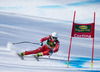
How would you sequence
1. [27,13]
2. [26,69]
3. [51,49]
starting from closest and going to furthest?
[26,69]
[51,49]
[27,13]

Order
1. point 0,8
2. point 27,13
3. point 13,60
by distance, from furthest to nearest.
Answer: point 0,8 → point 27,13 → point 13,60

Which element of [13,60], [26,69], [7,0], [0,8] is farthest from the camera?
[7,0]

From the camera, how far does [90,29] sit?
7.05m

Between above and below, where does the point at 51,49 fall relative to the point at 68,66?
above

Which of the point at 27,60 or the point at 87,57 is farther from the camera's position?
the point at 87,57

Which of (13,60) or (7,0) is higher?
(7,0)

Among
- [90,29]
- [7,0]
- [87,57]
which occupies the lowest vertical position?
[87,57]

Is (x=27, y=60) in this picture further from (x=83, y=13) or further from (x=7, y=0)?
(x=7, y=0)

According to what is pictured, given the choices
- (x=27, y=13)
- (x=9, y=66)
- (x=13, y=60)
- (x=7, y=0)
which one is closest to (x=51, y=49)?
(x=13, y=60)

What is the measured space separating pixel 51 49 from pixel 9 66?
1862mm

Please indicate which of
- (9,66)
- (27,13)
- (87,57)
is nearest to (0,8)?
(27,13)

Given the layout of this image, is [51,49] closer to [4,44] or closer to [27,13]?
[4,44]

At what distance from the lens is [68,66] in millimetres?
6918

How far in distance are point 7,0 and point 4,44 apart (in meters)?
19.1
